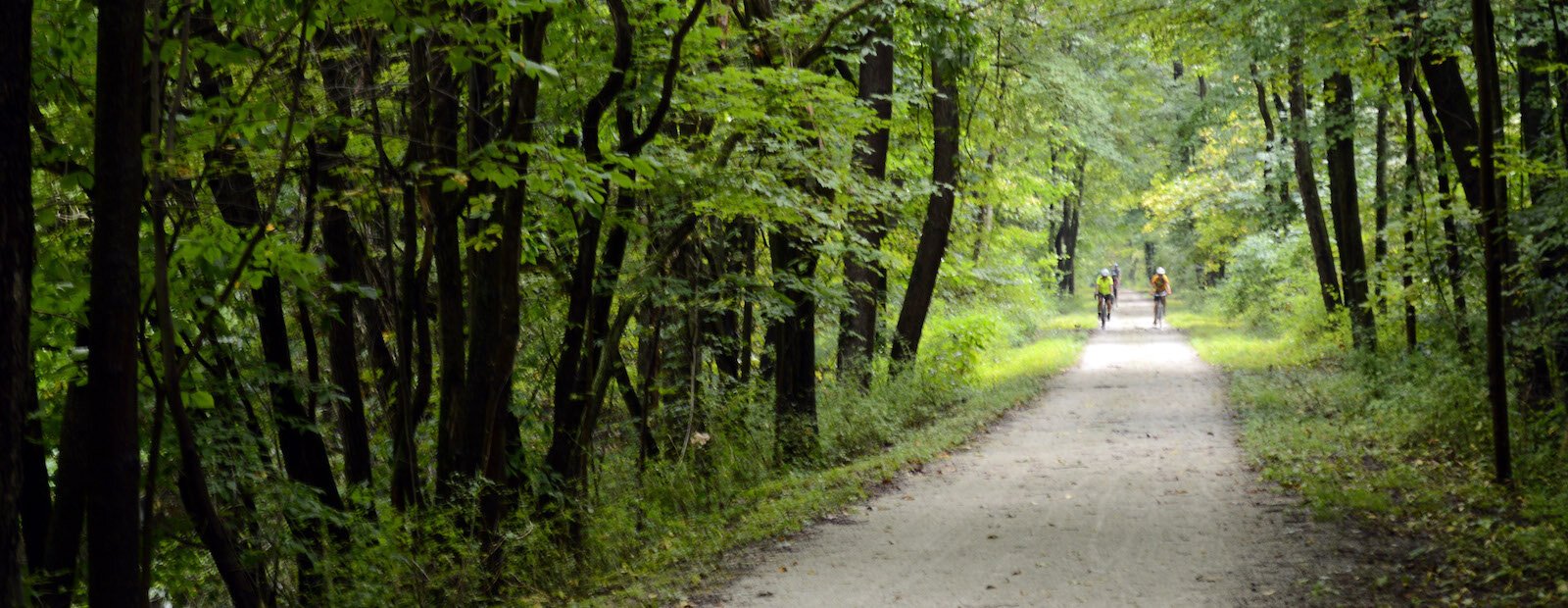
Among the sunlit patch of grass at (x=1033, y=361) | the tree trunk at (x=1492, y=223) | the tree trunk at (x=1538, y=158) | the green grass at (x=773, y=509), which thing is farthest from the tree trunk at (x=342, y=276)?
the sunlit patch of grass at (x=1033, y=361)

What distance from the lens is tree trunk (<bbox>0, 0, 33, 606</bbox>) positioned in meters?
3.91

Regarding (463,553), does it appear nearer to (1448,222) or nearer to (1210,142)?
(1448,222)

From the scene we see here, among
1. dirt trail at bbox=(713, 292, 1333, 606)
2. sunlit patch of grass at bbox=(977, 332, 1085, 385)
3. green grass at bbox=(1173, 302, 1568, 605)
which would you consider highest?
sunlit patch of grass at bbox=(977, 332, 1085, 385)

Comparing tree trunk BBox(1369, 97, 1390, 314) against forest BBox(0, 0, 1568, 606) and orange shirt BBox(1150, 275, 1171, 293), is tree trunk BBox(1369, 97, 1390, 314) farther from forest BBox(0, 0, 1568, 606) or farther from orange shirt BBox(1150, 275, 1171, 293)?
orange shirt BBox(1150, 275, 1171, 293)

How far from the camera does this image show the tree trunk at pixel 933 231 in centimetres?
1741

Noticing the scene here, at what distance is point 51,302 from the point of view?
19.4 ft

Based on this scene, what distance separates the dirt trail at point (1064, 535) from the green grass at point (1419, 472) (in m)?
0.50

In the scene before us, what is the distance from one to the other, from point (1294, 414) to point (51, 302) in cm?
1347

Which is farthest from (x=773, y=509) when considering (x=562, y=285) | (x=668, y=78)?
(x=668, y=78)

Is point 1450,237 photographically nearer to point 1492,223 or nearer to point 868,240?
point 1492,223

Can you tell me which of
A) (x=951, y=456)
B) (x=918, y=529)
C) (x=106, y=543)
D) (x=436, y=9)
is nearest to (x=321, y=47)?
(x=436, y=9)

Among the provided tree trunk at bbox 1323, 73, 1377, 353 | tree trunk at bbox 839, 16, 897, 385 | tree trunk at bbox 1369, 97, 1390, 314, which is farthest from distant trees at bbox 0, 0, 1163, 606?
tree trunk at bbox 1323, 73, 1377, 353

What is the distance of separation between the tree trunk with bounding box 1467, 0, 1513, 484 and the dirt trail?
1725 millimetres

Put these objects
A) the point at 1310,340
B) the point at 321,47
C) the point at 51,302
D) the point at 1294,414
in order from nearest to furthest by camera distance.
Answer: the point at 51,302
the point at 321,47
the point at 1294,414
the point at 1310,340
